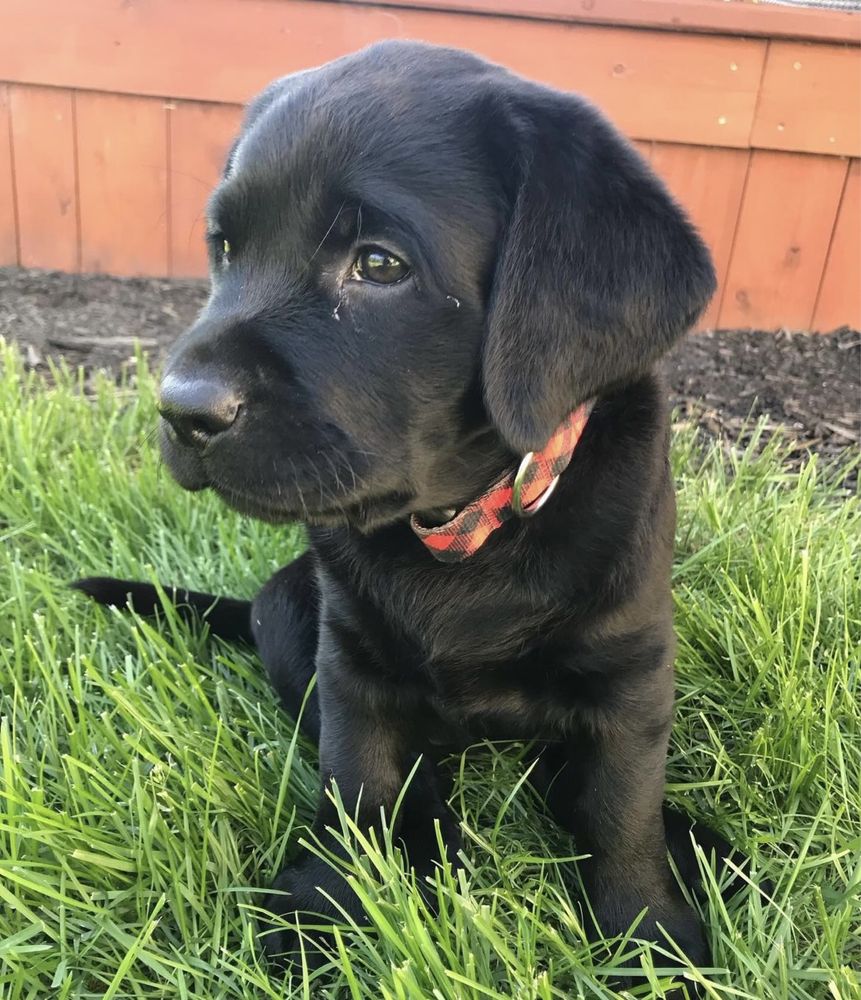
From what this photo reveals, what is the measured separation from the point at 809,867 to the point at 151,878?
95 centimetres

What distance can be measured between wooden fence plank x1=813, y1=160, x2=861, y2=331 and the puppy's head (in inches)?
115

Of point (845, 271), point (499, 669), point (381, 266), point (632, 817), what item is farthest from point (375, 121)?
point (845, 271)

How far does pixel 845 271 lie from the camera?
12.3ft

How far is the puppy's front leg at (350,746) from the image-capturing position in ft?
4.64

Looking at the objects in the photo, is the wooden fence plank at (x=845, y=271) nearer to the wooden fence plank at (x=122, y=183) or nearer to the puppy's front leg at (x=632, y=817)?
the wooden fence plank at (x=122, y=183)

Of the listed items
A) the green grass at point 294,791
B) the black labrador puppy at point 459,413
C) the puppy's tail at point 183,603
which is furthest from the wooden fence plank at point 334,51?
the puppy's tail at point 183,603

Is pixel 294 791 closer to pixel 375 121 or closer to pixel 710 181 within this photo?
pixel 375 121

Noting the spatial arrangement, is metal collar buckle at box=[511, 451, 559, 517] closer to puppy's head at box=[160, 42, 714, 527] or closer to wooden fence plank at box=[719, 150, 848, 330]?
puppy's head at box=[160, 42, 714, 527]

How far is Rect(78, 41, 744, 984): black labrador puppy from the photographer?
1.14m

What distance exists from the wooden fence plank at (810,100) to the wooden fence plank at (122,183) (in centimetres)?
244

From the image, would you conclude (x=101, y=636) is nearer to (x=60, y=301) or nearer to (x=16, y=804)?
(x=16, y=804)

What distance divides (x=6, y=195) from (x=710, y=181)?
9.78 ft

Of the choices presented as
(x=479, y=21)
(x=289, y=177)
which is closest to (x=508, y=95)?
(x=289, y=177)

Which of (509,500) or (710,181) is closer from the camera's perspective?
(509,500)
